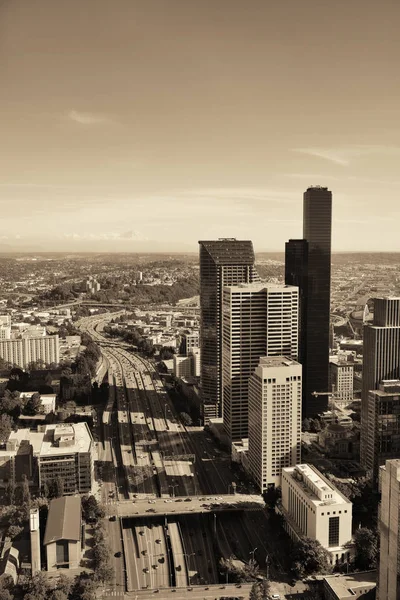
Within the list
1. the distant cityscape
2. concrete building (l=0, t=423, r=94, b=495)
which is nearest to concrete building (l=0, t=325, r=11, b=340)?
the distant cityscape

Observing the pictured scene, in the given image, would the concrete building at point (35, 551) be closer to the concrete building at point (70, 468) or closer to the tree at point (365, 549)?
the concrete building at point (70, 468)

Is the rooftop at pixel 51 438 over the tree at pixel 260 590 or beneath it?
over

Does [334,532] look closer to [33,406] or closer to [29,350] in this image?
[33,406]

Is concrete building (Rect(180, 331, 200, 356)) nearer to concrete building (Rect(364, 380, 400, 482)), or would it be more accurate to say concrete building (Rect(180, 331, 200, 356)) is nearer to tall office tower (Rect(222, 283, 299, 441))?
tall office tower (Rect(222, 283, 299, 441))

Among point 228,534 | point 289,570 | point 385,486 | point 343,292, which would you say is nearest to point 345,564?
point 289,570

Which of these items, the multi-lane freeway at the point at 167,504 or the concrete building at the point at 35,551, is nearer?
the concrete building at the point at 35,551

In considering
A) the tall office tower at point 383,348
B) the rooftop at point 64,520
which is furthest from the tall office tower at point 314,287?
the rooftop at point 64,520

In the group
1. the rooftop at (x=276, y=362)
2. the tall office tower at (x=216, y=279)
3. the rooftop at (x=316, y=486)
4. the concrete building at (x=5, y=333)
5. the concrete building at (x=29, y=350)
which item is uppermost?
the tall office tower at (x=216, y=279)
